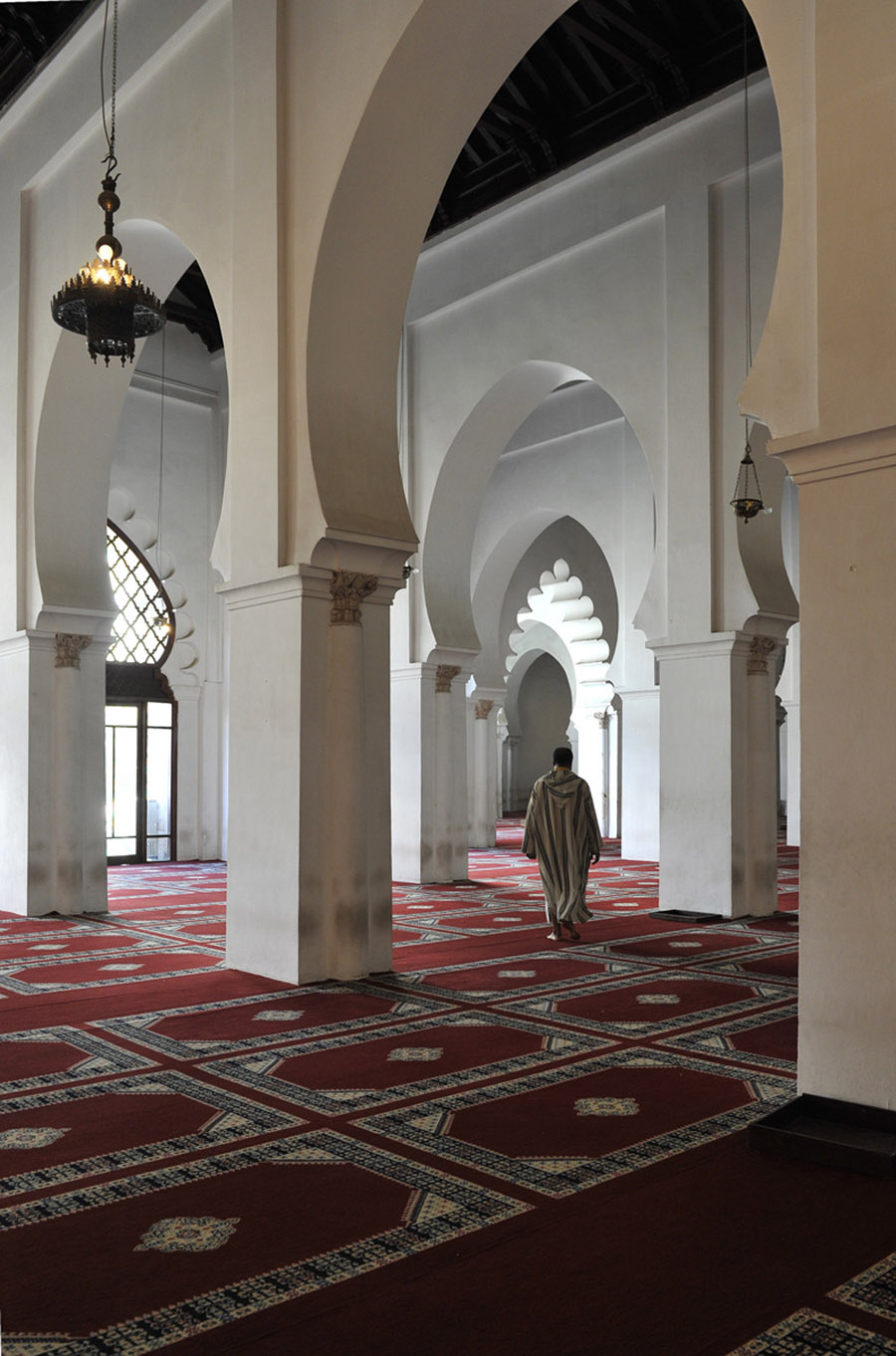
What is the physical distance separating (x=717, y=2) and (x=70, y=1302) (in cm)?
892

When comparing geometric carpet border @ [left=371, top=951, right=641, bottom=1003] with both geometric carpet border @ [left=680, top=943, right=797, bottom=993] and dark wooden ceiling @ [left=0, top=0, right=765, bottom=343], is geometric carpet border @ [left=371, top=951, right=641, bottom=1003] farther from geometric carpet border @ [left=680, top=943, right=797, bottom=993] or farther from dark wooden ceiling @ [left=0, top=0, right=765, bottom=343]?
dark wooden ceiling @ [left=0, top=0, right=765, bottom=343]

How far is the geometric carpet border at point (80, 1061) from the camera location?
420 centimetres

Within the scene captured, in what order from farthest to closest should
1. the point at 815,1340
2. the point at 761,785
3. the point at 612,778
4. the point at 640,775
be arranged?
the point at 612,778 → the point at 640,775 → the point at 761,785 → the point at 815,1340

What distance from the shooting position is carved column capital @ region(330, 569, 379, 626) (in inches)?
245

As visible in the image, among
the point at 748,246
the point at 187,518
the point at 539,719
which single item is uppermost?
the point at 748,246

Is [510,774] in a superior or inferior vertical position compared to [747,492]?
inferior

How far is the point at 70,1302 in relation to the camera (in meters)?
2.45

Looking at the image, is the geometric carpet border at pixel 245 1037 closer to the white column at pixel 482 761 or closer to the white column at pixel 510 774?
the white column at pixel 482 761

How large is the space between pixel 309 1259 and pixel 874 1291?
1198 millimetres

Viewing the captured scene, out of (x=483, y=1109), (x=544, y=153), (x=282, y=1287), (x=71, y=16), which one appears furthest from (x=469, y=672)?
(x=282, y=1287)

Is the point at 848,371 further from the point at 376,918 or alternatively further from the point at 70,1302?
the point at 376,918

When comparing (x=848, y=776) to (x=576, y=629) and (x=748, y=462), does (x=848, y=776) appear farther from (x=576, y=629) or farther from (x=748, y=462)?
(x=576, y=629)

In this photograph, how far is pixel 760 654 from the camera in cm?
870

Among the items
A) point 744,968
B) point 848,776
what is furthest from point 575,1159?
point 744,968
